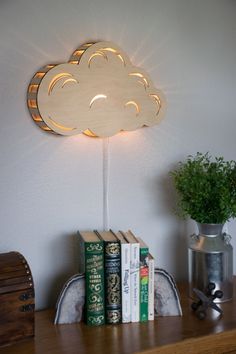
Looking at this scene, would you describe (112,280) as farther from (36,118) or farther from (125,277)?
(36,118)

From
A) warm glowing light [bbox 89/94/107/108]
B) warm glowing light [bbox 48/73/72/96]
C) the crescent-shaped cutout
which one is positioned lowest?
warm glowing light [bbox 89/94/107/108]

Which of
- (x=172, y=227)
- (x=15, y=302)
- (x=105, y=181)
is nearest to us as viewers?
(x=15, y=302)

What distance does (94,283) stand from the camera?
140 centimetres

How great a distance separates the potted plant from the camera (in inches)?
61.4

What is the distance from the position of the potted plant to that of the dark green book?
1.07ft

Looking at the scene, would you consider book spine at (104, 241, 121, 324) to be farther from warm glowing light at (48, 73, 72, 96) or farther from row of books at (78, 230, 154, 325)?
warm glowing light at (48, 73, 72, 96)

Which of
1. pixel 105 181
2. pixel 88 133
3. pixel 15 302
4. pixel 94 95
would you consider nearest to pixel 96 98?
pixel 94 95

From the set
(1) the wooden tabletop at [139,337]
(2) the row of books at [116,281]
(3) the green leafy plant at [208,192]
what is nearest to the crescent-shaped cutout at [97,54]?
(3) the green leafy plant at [208,192]

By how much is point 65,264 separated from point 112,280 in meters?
0.24

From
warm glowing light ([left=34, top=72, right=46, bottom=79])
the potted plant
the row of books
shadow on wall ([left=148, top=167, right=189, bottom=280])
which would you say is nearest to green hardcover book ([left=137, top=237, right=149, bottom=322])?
the row of books

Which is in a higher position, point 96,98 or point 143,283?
point 96,98

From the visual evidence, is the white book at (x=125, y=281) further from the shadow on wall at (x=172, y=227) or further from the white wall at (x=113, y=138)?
the shadow on wall at (x=172, y=227)

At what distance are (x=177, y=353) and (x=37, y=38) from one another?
1.03m

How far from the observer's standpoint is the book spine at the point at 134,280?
143 cm
